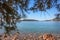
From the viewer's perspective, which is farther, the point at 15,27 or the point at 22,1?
the point at 15,27

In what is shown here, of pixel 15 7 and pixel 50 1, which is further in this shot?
pixel 15 7

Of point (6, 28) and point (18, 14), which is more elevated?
point (18, 14)

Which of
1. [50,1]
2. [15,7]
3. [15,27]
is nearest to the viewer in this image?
[50,1]

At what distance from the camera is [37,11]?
4223 millimetres

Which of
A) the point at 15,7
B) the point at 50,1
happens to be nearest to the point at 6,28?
the point at 15,7

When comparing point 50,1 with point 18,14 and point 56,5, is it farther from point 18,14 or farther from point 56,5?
point 18,14

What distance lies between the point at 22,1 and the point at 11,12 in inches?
13.4

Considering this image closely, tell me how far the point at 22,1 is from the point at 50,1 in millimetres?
555

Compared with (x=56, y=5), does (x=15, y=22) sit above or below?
below

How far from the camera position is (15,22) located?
4.58m

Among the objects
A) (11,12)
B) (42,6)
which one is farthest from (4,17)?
(42,6)

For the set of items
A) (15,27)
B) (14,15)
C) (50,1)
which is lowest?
(15,27)

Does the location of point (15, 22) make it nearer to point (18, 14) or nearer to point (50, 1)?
point (18, 14)

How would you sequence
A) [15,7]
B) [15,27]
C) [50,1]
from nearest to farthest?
1. [50,1]
2. [15,7]
3. [15,27]
